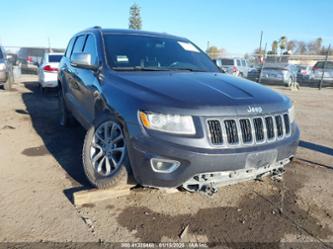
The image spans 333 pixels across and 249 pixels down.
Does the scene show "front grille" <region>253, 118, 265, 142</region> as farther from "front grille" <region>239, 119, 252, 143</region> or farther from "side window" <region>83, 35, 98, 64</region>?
"side window" <region>83, 35, 98, 64</region>

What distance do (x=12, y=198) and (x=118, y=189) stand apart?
1.14 metres

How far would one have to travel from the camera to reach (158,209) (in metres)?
3.46

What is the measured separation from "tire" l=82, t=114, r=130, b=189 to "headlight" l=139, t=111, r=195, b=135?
0.41m

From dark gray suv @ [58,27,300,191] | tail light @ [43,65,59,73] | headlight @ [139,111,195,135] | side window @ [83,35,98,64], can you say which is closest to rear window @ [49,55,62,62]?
tail light @ [43,65,59,73]

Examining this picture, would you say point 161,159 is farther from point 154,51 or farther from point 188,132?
point 154,51

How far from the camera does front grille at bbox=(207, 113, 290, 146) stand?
9.98ft

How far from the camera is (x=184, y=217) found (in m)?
3.31

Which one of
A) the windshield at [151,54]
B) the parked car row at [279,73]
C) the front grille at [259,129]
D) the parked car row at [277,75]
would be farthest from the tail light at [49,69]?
the parked car row at [277,75]

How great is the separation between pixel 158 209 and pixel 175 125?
973mm

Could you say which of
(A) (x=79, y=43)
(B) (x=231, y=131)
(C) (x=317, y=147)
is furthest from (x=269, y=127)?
(A) (x=79, y=43)

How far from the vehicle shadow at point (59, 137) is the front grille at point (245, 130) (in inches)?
68.9

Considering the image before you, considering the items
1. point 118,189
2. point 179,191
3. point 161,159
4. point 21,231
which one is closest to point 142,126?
point 161,159

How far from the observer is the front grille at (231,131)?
3.08 metres

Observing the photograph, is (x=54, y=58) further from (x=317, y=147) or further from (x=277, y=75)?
(x=277, y=75)
